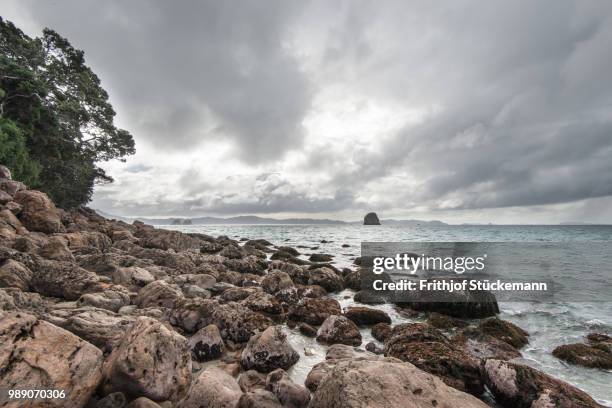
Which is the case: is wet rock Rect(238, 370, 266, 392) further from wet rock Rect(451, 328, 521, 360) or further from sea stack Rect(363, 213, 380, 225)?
sea stack Rect(363, 213, 380, 225)

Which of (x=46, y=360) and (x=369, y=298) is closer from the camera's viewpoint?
(x=46, y=360)

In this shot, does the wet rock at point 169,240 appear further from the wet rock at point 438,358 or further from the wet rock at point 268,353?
the wet rock at point 438,358

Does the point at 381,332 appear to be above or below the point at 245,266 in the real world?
below

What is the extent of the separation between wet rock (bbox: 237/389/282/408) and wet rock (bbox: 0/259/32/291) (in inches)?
278

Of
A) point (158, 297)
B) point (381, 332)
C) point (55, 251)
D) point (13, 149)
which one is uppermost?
point (13, 149)

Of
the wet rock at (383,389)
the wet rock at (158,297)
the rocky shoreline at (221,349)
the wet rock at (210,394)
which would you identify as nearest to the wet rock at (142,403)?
the rocky shoreline at (221,349)

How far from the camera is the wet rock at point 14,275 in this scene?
22.6 feet

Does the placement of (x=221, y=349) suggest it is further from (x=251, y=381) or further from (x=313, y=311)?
(x=313, y=311)

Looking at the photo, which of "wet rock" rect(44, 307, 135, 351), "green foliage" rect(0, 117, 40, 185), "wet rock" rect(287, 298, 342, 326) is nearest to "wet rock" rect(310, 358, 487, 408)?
"wet rock" rect(44, 307, 135, 351)

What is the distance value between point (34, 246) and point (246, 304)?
8089 mm

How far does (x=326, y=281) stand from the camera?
13.4 meters

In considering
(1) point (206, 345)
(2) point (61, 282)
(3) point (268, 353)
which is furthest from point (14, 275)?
(3) point (268, 353)

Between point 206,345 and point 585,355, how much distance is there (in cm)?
892

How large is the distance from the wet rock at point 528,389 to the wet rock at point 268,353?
3.74 m
